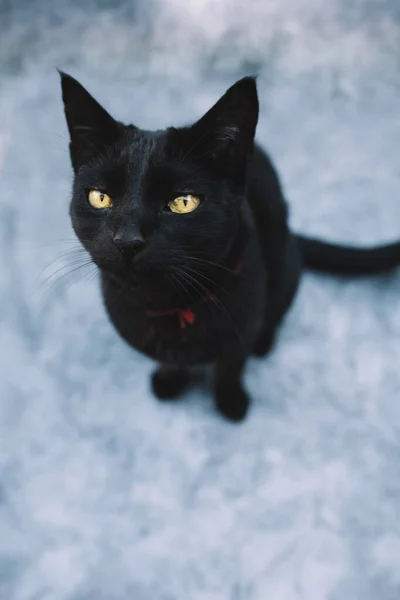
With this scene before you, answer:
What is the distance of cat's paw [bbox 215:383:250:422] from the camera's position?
1.05 meters

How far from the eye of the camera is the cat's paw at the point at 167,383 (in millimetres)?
1081

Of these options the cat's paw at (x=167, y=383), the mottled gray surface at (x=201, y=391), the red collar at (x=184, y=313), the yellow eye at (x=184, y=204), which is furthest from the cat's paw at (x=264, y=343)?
the yellow eye at (x=184, y=204)

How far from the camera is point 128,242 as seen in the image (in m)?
0.68

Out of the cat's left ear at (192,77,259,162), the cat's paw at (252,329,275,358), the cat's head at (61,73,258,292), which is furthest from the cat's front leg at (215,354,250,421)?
the cat's left ear at (192,77,259,162)

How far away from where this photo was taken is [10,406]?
108 centimetres

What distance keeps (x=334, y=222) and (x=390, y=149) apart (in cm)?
31

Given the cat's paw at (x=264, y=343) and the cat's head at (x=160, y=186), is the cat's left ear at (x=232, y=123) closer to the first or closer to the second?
the cat's head at (x=160, y=186)

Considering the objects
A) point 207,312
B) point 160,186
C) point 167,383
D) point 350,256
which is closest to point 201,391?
point 167,383

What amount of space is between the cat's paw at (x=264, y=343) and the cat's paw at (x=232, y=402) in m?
0.12

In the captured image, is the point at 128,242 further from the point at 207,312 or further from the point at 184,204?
the point at 207,312

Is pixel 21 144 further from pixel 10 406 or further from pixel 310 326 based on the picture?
pixel 310 326

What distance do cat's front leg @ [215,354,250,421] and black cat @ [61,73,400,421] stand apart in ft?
0.13

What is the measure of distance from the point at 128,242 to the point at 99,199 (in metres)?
0.11

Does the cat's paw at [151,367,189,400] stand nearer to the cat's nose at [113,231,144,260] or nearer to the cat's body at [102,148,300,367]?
the cat's body at [102,148,300,367]
